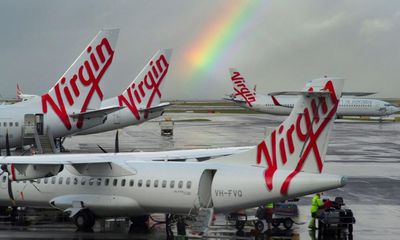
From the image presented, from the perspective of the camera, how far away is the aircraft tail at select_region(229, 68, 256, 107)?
11825cm

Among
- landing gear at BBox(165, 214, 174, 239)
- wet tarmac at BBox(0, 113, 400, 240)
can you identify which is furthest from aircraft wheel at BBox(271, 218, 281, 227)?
landing gear at BBox(165, 214, 174, 239)

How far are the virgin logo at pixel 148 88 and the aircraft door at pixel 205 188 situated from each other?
118 feet

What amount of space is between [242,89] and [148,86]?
58.9 meters

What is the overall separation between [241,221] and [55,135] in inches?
880

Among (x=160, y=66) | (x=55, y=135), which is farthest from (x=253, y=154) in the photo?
(x=160, y=66)

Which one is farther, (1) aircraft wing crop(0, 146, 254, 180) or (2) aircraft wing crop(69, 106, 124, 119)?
(2) aircraft wing crop(69, 106, 124, 119)

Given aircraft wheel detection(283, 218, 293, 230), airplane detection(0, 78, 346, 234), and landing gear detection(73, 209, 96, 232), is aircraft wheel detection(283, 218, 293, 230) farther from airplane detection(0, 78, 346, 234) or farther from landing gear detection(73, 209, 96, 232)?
landing gear detection(73, 209, 96, 232)

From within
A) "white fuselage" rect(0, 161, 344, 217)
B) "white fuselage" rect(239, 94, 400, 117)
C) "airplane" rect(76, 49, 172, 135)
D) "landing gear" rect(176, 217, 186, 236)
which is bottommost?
"landing gear" rect(176, 217, 186, 236)

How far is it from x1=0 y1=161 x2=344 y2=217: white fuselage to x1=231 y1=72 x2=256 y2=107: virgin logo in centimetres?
9036

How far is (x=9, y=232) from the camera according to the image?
1067 inches

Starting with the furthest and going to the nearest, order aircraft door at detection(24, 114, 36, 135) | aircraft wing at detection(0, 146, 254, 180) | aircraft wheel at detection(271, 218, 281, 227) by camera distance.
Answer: aircraft door at detection(24, 114, 36, 135) < aircraft wheel at detection(271, 218, 281, 227) < aircraft wing at detection(0, 146, 254, 180)

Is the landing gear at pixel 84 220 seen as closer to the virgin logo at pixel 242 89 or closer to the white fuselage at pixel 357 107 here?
the white fuselage at pixel 357 107

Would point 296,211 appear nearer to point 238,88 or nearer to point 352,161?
point 352,161

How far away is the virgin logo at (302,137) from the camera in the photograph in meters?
24.5
